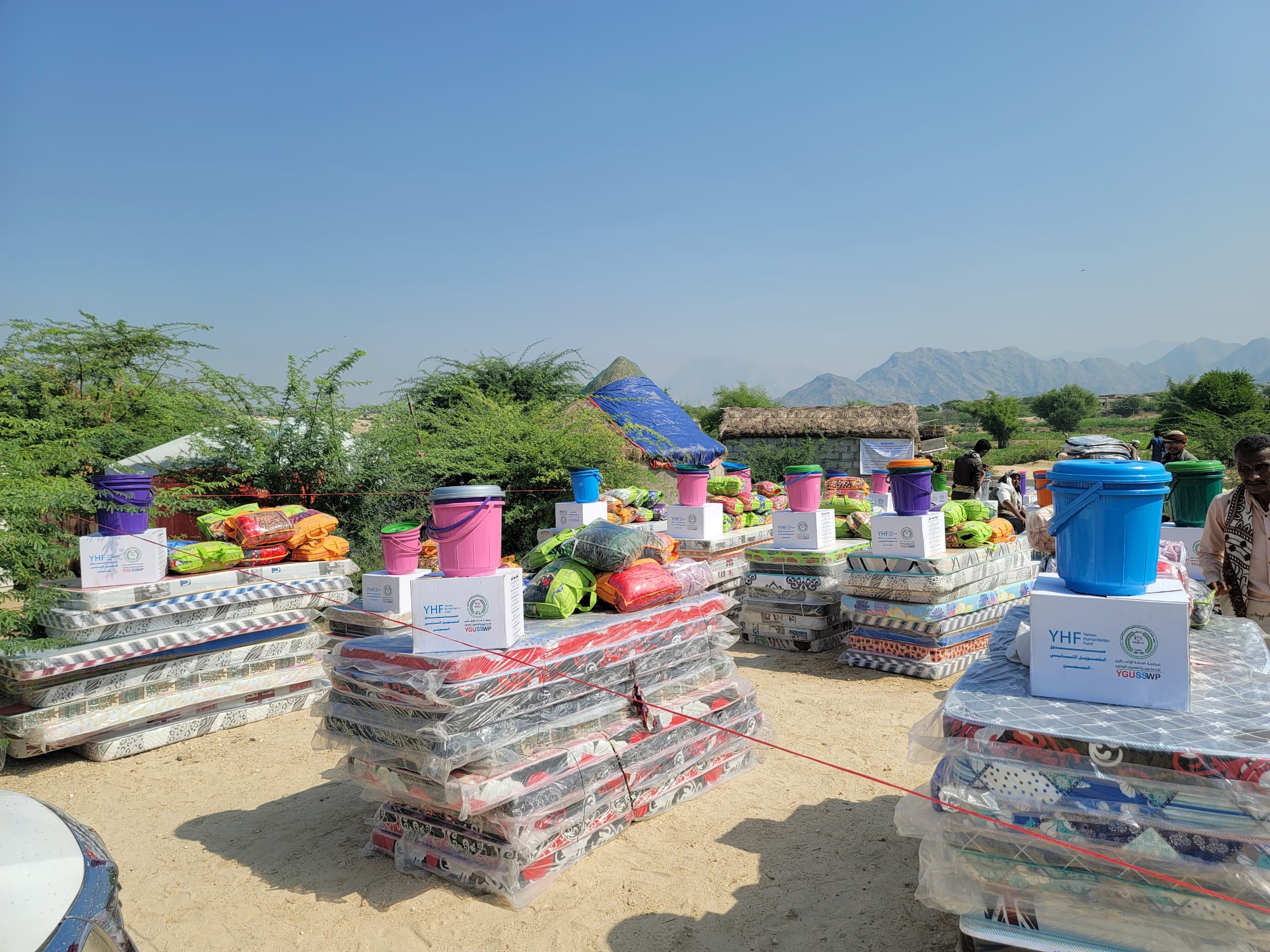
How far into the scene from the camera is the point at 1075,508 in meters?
2.36

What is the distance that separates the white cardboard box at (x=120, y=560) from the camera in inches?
206

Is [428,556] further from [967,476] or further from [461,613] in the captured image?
[967,476]

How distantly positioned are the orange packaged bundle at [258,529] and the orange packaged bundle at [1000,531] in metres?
5.99

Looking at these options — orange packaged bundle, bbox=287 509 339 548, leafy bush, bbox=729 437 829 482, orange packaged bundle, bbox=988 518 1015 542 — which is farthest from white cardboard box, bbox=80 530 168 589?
leafy bush, bbox=729 437 829 482

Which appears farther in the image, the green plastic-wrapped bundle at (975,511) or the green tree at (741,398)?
the green tree at (741,398)

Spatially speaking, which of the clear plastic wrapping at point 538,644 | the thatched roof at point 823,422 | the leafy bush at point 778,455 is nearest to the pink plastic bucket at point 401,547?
the clear plastic wrapping at point 538,644

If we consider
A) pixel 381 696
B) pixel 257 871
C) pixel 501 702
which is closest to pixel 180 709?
pixel 257 871

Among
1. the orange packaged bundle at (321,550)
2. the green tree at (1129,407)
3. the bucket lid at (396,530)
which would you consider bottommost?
the orange packaged bundle at (321,550)

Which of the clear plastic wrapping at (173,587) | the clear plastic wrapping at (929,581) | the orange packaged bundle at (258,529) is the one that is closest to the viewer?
the clear plastic wrapping at (173,587)

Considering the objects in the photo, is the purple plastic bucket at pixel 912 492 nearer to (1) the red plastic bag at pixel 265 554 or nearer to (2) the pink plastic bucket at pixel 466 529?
(2) the pink plastic bucket at pixel 466 529

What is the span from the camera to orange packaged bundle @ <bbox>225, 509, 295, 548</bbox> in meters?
6.16

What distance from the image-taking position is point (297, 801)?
4.52m

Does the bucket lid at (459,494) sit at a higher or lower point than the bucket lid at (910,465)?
higher

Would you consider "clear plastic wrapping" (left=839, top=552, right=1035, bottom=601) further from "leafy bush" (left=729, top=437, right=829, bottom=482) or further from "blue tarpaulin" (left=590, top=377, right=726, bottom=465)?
"leafy bush" (left=729, top=437, right=829, bottom=482)
